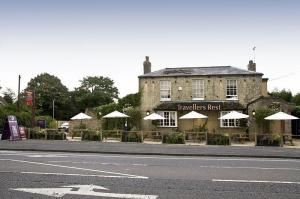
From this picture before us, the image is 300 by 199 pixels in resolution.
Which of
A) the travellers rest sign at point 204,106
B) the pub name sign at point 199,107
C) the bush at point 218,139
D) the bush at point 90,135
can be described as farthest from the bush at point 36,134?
the bush at point 218,139

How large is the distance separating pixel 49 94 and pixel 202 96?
51.6 metres

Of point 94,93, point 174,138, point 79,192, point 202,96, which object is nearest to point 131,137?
point 174,138

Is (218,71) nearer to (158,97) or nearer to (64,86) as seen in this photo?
(158,97)

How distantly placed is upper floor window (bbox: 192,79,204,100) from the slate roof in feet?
2.26

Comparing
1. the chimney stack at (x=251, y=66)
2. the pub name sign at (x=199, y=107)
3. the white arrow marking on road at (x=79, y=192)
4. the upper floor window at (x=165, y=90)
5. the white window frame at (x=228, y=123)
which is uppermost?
the chimney stack at (x=251, y=66)

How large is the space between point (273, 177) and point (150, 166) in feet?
13.7

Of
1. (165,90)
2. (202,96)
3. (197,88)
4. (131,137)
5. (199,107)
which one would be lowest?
(131,137)

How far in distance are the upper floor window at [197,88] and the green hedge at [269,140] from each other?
33.6ft

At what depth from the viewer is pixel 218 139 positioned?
26281 mm

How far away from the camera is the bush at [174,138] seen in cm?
2712

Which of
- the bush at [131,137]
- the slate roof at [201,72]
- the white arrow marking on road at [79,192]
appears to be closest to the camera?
the white arrow marking on road at [79,192]

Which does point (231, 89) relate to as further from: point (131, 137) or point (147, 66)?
point (131, 137)

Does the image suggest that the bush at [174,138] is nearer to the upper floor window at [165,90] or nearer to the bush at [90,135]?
the bush at [90,135]

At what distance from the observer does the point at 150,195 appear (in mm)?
7789
